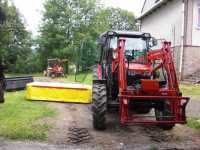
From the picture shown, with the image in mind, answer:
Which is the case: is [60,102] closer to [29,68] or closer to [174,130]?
[174,130]

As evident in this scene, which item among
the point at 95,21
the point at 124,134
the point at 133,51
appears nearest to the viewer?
the point at 124,134

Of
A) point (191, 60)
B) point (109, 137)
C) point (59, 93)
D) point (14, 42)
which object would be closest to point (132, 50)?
point (109, 137)

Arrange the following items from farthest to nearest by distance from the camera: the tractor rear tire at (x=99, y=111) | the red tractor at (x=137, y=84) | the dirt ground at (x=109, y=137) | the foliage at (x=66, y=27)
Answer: the foliage at (x=66, y=27) → the tractor rear tire at (x=99, y=111) → the red tractor at (x=137, y=84) → the dirt ground at (x=109, y=137)

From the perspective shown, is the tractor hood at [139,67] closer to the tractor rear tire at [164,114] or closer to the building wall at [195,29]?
the tractor rear tire at [164,114]

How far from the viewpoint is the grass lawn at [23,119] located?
9500 millimetres

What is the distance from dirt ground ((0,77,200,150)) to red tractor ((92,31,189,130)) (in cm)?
31

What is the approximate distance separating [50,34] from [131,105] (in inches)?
1509

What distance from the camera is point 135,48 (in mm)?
12289

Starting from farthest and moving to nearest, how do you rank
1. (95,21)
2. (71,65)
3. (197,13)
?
(95,21) < (71,65) < (197,13)

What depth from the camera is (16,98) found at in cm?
1565

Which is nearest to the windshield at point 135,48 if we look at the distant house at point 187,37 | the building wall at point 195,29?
the distant house at point 187,37

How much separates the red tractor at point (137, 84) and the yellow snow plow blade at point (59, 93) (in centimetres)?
254

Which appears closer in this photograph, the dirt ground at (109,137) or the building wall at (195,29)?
the dirt ground at (109,137)

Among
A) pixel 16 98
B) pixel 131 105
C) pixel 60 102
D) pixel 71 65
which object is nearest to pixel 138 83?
pixel 131 105
